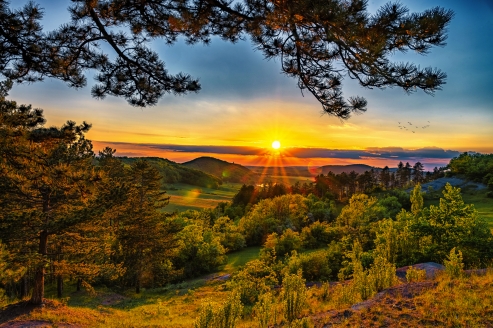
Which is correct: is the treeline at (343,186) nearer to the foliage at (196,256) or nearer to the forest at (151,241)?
the foliage at (196,256)

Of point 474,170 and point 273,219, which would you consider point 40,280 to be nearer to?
point 273,219

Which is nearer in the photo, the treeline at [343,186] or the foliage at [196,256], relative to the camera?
the foliage at [196,256]

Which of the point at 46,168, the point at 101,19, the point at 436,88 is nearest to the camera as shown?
the point at 436,88

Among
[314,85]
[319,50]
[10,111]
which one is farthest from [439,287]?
[10,111]

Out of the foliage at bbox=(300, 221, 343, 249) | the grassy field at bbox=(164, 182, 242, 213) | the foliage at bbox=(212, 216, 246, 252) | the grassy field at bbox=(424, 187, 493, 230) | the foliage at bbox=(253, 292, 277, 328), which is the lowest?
the grassy field at bbox=(164, 182, 242, 213)

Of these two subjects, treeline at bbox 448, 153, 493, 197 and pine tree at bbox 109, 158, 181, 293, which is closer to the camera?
pine tree at bbox 109, 158, 181, 293

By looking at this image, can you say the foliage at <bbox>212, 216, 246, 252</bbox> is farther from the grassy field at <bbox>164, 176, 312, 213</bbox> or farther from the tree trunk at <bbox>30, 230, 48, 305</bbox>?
the grassy field at <bbox>164, 176, 312, 213</bbox>

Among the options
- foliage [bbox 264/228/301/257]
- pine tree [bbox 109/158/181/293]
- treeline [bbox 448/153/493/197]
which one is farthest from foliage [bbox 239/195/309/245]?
treeline [bbox 448/153/493/197]

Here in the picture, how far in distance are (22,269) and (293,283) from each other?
13.4m

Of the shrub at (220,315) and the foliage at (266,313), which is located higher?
the shrub at (220,315)

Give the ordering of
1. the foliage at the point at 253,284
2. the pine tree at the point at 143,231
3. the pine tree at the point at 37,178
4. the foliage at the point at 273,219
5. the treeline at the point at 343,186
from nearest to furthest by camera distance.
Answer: the pine tree at the point at 37,178, the foliage at the point at 253,284, the pine tree at the point at 143,231, the foliage at the point at 273,219, the treeline at the point at 343,186

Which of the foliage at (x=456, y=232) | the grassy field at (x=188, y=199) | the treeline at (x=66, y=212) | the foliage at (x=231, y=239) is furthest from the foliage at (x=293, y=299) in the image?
the grassy field at (x=188, y=199)

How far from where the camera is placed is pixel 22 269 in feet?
43.9

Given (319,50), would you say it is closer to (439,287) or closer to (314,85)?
(314,85)
